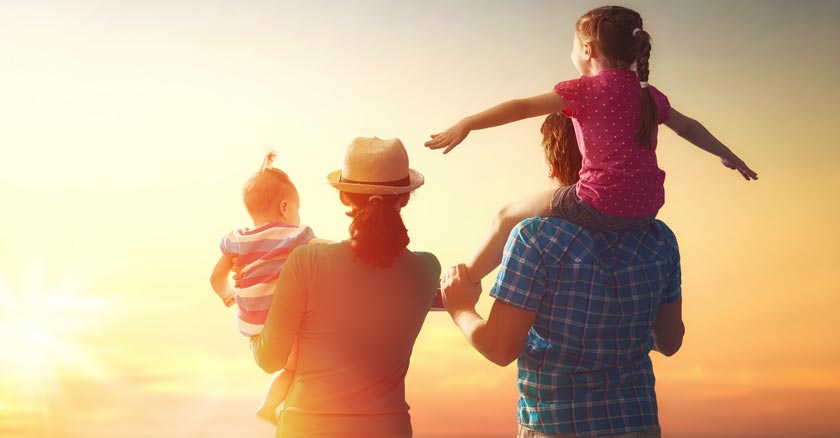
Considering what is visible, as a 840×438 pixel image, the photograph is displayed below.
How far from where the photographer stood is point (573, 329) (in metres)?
2.94

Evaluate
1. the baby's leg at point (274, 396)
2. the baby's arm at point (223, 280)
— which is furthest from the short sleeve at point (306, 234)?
the baby's leg at point (274, 396)

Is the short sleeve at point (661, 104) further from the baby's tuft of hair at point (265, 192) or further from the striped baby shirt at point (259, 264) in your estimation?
the baby's tuft of hair at point (265, 192)

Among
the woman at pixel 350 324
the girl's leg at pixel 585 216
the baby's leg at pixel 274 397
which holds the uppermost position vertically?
the girl's leg at pixel 585 216

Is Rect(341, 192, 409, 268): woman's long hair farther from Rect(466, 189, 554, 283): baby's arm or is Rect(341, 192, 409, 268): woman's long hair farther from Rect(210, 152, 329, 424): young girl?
Rect(210, 152, 329, 424): young girl

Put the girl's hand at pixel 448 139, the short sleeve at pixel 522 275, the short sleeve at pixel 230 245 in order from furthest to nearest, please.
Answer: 1. the short sleeve at pixel 230 245
2. the girl's hand at pixel 448 139
3. the short sleeve at pixel 522 275

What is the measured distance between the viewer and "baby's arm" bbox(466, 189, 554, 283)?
3287 mm

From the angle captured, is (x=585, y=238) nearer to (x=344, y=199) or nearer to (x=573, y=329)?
(x=573, y=329)

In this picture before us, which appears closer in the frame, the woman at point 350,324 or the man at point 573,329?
the man at point 573,329

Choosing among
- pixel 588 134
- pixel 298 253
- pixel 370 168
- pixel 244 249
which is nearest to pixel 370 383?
pixel 298 253

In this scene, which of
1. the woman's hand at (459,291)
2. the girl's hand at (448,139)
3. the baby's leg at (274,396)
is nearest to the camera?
the girl's hand at (448,139)

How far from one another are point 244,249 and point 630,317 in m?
2.21

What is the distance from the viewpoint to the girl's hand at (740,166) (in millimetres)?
3855

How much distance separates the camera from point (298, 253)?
3.26m

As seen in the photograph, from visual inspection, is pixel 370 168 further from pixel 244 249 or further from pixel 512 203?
pixel 244 249
